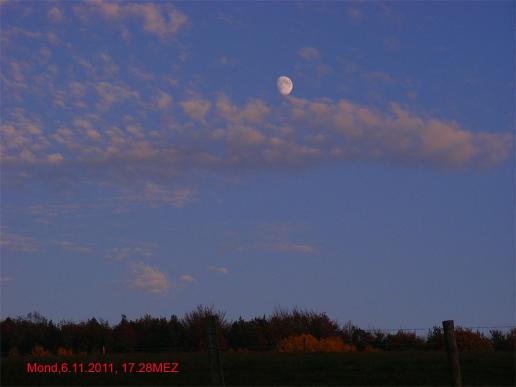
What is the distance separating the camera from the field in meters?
28.7

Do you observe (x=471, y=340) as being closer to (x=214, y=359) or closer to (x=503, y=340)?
(x=503, y=340)

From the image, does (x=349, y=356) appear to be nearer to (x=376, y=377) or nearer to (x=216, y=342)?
(x=376, y=377)

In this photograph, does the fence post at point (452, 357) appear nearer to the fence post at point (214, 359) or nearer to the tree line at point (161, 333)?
the fence post at point (214, 359)

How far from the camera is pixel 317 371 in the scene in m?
30.5

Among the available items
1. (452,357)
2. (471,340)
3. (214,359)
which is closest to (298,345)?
(471,340)

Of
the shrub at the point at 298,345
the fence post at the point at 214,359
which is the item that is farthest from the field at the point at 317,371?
the shrub at the point at 298,345

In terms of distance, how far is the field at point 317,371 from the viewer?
28.7 m

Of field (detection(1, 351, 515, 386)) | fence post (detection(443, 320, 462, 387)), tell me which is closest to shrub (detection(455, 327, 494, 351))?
field (detection(1, 351, 515, 386))

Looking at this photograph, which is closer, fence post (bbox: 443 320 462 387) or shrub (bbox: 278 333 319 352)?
fence post (bbox: 443 320 462 387)

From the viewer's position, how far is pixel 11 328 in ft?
236

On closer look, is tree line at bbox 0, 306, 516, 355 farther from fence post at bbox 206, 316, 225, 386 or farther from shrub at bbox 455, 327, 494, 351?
fence post at bbox 206, 316, 225, 386

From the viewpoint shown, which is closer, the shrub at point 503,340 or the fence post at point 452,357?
the fence post at point 452,357

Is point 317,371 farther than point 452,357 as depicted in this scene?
Yes

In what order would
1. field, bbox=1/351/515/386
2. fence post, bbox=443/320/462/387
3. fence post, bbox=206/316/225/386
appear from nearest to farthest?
fence post, bbox=443/320/462/387 < fence post, bbox=206/316/225/386 < field, bbox=1/351/515/386
